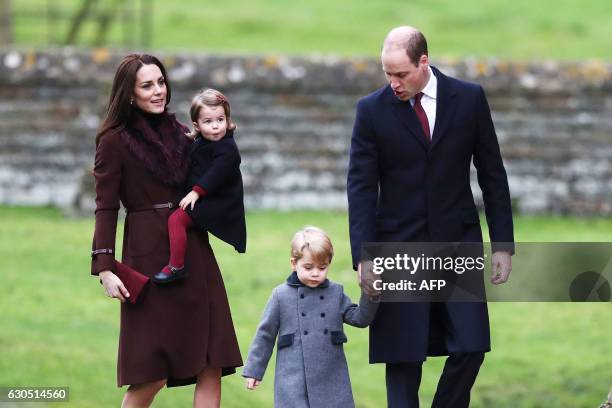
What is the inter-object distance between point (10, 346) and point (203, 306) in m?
3.24

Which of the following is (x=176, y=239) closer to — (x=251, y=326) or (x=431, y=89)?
(x=431, y=89)

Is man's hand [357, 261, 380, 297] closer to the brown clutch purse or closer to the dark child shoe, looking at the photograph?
the dark child shoe

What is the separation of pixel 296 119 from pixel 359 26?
1177 centimetres

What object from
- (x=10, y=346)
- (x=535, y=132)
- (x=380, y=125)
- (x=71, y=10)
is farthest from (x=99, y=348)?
(x=71, y=10)

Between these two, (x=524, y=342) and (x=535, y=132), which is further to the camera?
(x=535, y=132)

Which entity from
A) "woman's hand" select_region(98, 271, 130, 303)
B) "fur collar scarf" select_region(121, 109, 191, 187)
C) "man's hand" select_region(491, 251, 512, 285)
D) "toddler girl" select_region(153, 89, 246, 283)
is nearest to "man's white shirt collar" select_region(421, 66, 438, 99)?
"man's hand" select_region(491, 251, 512, 285)

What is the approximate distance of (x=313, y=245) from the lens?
6895 millimetres

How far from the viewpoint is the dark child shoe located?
274 inches

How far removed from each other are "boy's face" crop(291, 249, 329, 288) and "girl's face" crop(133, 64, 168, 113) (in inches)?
38.1

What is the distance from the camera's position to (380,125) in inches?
280

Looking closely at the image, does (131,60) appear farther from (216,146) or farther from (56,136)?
(56,136)

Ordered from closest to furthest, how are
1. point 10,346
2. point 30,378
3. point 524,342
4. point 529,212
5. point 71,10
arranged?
point 30,378
point 10,346
point 524,342
point 529,212
point 71,10

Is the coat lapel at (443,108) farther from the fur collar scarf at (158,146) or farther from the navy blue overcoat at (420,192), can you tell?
the fur collar scarf at (158,146)

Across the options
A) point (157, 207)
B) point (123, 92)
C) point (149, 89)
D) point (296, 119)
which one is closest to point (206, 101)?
point (149, 89)
